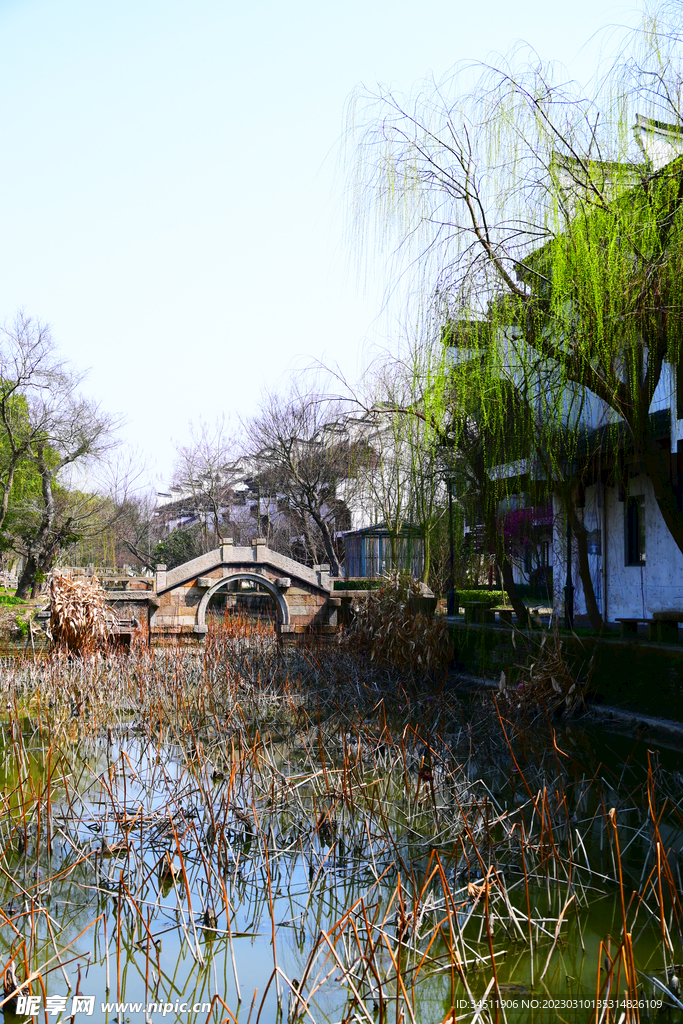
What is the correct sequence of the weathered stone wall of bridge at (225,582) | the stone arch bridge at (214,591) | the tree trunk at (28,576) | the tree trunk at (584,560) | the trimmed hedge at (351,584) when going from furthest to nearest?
the tree trunk at (28,576) < the trimmed hedge at (351,584) < the weathered stone wall of bridge at (225,582) < the stone arch bridge at (214,591) < the tree trunk at (584,560)

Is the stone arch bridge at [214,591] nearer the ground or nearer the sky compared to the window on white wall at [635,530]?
nearer the ground

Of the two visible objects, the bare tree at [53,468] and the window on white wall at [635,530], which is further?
the bare tree at [53,468]

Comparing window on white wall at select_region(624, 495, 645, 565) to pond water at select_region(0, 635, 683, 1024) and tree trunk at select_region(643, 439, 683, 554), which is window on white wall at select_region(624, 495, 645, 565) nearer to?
tree trunk at select_region(643, 439, 683, 554)

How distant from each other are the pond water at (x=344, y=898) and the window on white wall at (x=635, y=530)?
7.25 m

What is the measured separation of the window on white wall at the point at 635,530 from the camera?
46.9 ft

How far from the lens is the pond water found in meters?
3.63

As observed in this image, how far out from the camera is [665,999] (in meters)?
3.88

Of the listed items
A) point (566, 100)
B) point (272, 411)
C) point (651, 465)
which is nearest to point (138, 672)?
point (651, 465)

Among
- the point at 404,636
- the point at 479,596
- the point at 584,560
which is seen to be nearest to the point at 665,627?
the point at 584,560

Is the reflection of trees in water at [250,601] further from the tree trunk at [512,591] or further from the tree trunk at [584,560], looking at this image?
the tree trunk at [584,560]

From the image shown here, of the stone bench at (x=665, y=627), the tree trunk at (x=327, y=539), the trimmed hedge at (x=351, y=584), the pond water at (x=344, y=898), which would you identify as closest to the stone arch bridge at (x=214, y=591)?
the trimmed hedge at (x=351, y=584)

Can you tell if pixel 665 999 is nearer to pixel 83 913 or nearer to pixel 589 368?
pixel 83 913

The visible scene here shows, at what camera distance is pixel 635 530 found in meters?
14.7

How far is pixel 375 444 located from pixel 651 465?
8.32 feet
